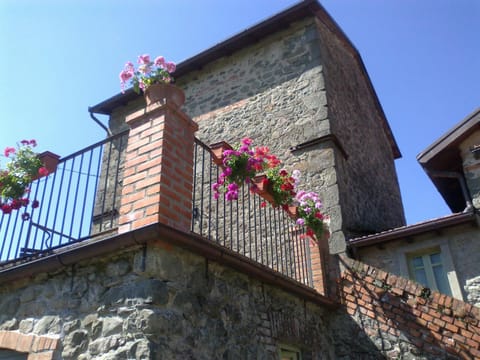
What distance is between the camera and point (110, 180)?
11008mm

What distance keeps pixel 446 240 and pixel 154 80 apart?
A: 474 centimetres

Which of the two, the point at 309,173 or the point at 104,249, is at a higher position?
the point at 309,173

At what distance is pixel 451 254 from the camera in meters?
6.44

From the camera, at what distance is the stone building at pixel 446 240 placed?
6293 mm

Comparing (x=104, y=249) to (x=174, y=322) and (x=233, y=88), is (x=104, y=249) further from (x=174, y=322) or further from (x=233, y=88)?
(x=233, y=88)

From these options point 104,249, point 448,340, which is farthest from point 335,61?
point 104,249

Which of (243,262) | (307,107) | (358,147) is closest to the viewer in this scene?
(243,262)

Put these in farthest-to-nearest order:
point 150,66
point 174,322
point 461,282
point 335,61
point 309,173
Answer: point 335,61
point 309,173
point 461,282
point 150,66
point 174,322

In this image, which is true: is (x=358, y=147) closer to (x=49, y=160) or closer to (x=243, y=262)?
(x=243, y=262)

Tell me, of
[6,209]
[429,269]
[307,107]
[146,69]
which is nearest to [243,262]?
[146,69]

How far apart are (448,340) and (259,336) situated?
8.32 ft

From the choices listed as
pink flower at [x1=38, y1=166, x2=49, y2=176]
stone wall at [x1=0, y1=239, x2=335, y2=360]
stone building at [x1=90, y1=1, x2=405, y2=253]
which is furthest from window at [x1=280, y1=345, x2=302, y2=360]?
pink flower at [x1=38, y1=166, x2=49, y2=176]

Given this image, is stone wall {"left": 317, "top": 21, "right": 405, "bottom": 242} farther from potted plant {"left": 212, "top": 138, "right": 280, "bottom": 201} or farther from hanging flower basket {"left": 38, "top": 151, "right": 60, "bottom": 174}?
hanging flower basket {"left": 38, "top": 151, "right": 60, "bottom": 174}

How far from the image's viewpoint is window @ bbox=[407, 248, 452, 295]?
649 cm
